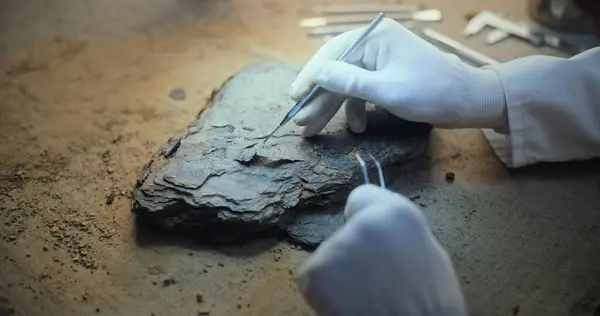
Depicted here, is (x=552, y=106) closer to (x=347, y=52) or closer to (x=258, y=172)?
(x=347, y=52)

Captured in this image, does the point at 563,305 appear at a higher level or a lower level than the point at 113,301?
lower

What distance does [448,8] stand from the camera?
6.83 feet

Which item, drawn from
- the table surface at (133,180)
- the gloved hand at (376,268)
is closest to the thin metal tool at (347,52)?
the table surface at (133,180)

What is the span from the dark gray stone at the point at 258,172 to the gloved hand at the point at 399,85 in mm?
58

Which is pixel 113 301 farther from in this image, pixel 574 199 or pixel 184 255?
pixel 574 199

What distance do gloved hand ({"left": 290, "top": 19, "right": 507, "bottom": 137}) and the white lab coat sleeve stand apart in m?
0.04

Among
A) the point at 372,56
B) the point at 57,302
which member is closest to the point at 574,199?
the point at 372,56

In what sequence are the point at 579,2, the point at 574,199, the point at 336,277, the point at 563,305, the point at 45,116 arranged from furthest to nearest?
the point at 579,2 → the point at 45,116 → the point at 574,199 → the point at 563,305 → the point at 336,277

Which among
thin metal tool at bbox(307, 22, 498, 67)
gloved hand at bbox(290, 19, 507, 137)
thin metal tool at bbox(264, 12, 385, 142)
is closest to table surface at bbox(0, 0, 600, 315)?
thin metal tool at bbox(307, 22, 498, 67)

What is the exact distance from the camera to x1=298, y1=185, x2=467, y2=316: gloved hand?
3.17ft

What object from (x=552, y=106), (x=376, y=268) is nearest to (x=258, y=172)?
(x=376, y=268)

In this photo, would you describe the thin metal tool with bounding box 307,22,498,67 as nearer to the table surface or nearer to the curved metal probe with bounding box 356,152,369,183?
the table surface

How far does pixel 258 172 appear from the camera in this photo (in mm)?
1347

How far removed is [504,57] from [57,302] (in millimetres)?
1333
